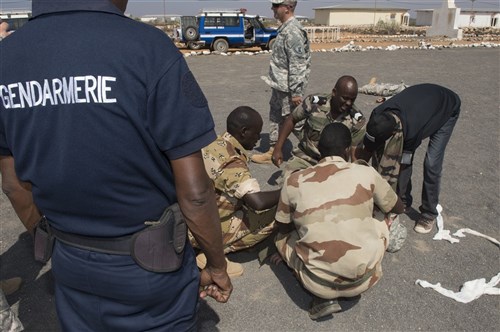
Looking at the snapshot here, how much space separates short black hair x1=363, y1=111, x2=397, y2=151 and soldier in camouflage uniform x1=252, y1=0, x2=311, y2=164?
1805 mm

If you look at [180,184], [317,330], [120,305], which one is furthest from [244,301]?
[180,184]

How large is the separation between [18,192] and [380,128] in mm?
2440

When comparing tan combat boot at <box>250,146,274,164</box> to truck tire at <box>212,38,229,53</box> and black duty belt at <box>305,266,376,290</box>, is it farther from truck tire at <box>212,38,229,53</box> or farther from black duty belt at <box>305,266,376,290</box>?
truck tire at <box>212,38,229,53</box>

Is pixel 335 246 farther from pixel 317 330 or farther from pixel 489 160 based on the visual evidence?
pixel 489 160

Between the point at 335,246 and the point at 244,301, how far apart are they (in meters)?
0.81

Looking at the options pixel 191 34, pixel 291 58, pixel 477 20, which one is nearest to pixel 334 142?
pixel 291 58

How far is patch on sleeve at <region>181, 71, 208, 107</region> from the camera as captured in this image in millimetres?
1164

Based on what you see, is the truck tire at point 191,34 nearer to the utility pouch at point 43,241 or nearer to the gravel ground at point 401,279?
the gravel ground at point 401,279

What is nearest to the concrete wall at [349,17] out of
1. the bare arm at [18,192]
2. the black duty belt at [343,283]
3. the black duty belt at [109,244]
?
the black duty belt at [343,283]

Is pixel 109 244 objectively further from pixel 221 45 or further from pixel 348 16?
pixel 348 16

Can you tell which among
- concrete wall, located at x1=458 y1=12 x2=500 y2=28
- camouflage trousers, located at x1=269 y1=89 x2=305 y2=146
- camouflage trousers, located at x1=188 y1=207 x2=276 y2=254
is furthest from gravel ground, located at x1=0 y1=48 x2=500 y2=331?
concrete wall, located at x1=458 y1=12 x2=500 y2=28

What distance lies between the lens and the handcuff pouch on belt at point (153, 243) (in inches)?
49.8

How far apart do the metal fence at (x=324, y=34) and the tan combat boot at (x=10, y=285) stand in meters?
24.6

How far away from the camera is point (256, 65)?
14078mm
